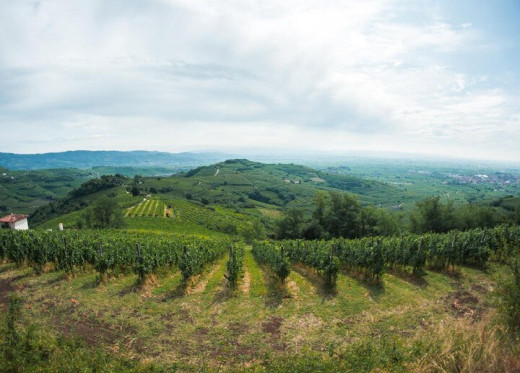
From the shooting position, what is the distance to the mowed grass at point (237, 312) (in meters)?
9.41

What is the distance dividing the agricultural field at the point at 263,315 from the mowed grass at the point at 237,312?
49mm

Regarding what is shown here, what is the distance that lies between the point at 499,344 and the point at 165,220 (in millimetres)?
79710

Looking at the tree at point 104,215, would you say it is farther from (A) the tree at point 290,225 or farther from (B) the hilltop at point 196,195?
(A) the tree at point 290,225

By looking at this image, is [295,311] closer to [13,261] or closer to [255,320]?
[255,320]

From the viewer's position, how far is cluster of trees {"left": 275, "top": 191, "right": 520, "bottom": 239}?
47781 millimetres

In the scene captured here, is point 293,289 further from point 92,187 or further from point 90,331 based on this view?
point 92,187

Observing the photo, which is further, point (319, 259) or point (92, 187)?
point (92, 187)

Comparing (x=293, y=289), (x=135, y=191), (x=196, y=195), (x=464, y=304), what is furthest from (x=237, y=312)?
(x=196, y=195)

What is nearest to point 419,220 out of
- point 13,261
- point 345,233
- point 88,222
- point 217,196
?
point 345,233

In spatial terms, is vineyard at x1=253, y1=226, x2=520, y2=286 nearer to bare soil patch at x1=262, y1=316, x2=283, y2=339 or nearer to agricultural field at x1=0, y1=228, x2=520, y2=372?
agricultural field at x1=0, y1=228, x2=520, y2=372

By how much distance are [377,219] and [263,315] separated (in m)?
43.9

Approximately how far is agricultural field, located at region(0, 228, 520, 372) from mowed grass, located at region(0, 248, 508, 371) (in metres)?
0.05

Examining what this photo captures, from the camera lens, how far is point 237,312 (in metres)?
12.3

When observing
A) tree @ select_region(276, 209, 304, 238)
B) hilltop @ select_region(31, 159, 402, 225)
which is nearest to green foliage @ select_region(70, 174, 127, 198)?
hilltop @ select_region(31, 159, 402, 225)
